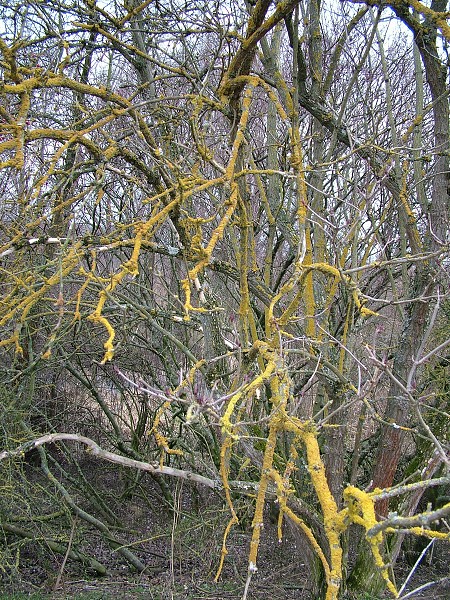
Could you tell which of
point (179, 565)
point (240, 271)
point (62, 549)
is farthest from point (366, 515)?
point (62, 549)

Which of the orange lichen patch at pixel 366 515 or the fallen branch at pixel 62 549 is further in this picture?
the fallen branch at pixel 62 549

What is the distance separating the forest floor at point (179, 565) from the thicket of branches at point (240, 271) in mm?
298

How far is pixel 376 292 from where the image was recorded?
25.2 feet

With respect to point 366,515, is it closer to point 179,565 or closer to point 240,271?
point 240,271

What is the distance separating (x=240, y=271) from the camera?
4363 mm

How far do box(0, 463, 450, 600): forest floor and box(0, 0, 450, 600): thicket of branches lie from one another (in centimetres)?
30

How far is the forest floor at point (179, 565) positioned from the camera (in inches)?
248

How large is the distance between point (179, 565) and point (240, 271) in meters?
4.24

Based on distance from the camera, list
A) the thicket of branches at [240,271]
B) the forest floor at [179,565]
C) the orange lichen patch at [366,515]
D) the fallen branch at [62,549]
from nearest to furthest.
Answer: the orange lichen patch at [366,515]
the thicket of branches at [240,271]
the forest floor at [179,565]
the fallen branch at [62,549]

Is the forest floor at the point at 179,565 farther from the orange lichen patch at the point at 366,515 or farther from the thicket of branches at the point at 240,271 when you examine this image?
the orange lichen patch at the point at 366,515

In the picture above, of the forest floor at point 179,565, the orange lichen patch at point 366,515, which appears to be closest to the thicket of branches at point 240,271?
the orange lichen patch at point 366,515

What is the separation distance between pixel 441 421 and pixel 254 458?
271 centimetres

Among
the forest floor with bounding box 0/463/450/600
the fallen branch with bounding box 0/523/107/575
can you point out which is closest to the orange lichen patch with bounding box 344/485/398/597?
the forest floor with bounding box 0/463/450/600

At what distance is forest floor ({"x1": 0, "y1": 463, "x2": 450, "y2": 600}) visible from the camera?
248 inches
